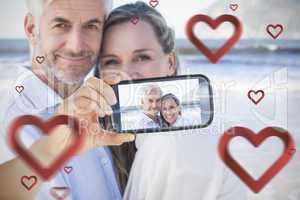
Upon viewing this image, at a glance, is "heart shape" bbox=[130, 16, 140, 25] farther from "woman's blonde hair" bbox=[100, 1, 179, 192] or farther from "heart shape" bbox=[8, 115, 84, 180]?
"heart shape" bbox=[8, 115, 84, 180]

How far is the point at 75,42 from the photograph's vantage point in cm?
103

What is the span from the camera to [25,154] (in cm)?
102

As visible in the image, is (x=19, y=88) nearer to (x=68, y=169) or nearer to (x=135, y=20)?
(x=68, y=169)

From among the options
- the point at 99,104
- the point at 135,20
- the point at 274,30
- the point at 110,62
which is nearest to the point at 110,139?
the point at 99,104

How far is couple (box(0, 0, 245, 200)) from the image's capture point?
1.03 metres

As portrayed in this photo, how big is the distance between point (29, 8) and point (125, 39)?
10.1 inches

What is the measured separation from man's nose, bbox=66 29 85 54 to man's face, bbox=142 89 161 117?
0.21 meters

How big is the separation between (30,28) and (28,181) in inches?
15.3

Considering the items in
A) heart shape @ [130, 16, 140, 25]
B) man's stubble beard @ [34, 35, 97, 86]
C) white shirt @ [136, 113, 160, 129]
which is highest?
heart shape @ [130, 16, 140, 25]

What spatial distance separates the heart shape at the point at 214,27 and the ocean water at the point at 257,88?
15mm

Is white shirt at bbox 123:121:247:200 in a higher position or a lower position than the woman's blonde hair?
lower

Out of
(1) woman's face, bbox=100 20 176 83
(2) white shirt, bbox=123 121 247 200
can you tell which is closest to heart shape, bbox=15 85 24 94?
(1) woman's face, bbox=100 20 176 83

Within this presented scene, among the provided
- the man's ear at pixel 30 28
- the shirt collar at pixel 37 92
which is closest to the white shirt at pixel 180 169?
the shirt collar at pixel 37 92

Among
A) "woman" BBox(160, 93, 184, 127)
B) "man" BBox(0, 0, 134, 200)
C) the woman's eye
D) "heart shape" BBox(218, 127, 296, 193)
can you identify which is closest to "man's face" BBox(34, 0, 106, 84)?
"man" BBox(0, 0, 134, 200)
